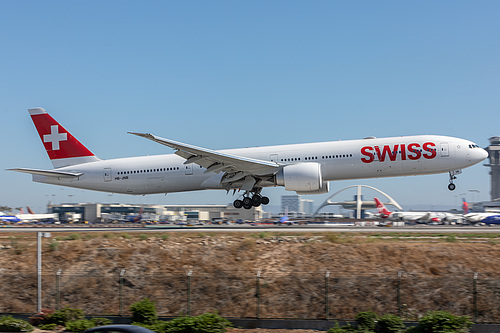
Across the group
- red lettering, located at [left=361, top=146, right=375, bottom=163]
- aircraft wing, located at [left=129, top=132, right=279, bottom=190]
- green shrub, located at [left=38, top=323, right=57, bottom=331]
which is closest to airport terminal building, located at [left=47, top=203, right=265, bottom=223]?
aircraft wing, located at [left=129, top=132, right=279, bottom=190]

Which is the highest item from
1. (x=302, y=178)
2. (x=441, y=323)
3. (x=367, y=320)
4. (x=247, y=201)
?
(x=302, y=178)

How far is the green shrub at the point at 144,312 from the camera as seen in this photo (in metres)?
16.4

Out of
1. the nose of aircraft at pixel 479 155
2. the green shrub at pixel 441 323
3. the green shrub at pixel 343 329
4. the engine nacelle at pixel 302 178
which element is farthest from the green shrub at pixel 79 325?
the nose of aircraft at pixel 479 155

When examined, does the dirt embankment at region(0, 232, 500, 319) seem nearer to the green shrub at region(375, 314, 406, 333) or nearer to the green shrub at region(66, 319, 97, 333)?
the green shrub at region(375, 314, 406, 333)

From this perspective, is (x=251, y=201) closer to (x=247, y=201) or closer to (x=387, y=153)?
(x=247, y=201)

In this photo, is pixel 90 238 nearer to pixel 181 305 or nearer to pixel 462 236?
pixel 181 305

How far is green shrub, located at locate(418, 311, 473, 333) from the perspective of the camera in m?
14.0

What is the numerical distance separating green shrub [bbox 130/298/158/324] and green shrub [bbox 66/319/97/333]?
52.8 inches

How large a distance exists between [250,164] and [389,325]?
1858 cm

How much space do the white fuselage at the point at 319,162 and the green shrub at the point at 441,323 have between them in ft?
59.3

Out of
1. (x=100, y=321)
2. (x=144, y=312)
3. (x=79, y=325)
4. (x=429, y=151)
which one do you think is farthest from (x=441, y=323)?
(x=429, y=151)

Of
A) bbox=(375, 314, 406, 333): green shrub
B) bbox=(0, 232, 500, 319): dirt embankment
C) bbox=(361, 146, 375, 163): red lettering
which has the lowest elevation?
bbox=(375, 314, 406, 333): green shrub

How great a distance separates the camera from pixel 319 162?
3278 centimetres

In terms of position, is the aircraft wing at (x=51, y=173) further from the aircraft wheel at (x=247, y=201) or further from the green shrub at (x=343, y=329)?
the green shrub at (x=343, y=329)
